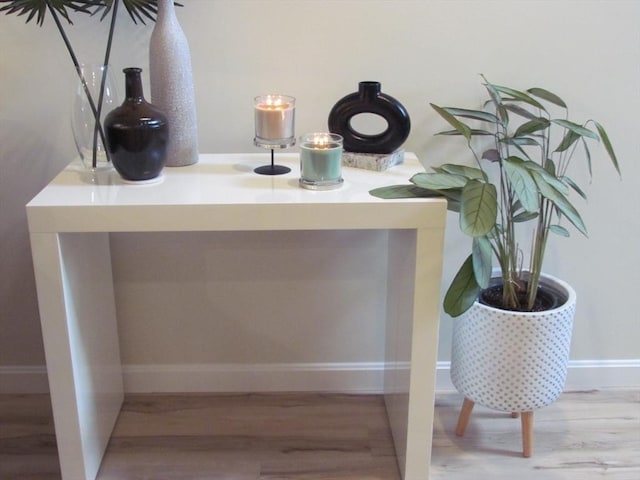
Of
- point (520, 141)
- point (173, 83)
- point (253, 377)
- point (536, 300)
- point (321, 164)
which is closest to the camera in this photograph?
point (321, 164)

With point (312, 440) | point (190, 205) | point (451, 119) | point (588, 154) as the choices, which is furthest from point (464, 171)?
point (312, 440)

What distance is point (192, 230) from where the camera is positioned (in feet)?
4.70

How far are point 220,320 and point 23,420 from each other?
1.97 ft

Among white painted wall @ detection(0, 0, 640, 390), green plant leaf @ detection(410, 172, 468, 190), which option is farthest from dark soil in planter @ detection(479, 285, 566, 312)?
green plant leaf @ detection(410, 172, 468, 190)

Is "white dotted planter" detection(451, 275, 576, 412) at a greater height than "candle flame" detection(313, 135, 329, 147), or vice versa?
"candle flame" detection(313, 135, 329, 147)

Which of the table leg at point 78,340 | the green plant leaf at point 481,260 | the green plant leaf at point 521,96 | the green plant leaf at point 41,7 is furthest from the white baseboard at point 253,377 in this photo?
the green plant leaf at point 41,7

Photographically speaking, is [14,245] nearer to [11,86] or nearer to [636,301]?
[11,86]

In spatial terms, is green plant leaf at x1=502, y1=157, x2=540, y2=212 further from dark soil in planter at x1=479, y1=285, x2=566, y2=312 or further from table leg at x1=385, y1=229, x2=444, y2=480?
dark soil in planter at x1=479, y1=285, x2=566, y2=312

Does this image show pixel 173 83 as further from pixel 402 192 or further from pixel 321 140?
pixel 402 192

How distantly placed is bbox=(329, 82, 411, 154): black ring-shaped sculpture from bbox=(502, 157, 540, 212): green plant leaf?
283 millimetres

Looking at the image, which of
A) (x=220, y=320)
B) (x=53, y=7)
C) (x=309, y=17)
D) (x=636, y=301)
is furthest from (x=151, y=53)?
(x=636, y=301)

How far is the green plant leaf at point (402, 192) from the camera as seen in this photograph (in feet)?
4.80

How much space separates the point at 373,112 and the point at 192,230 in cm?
53

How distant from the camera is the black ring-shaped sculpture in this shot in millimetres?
1646
